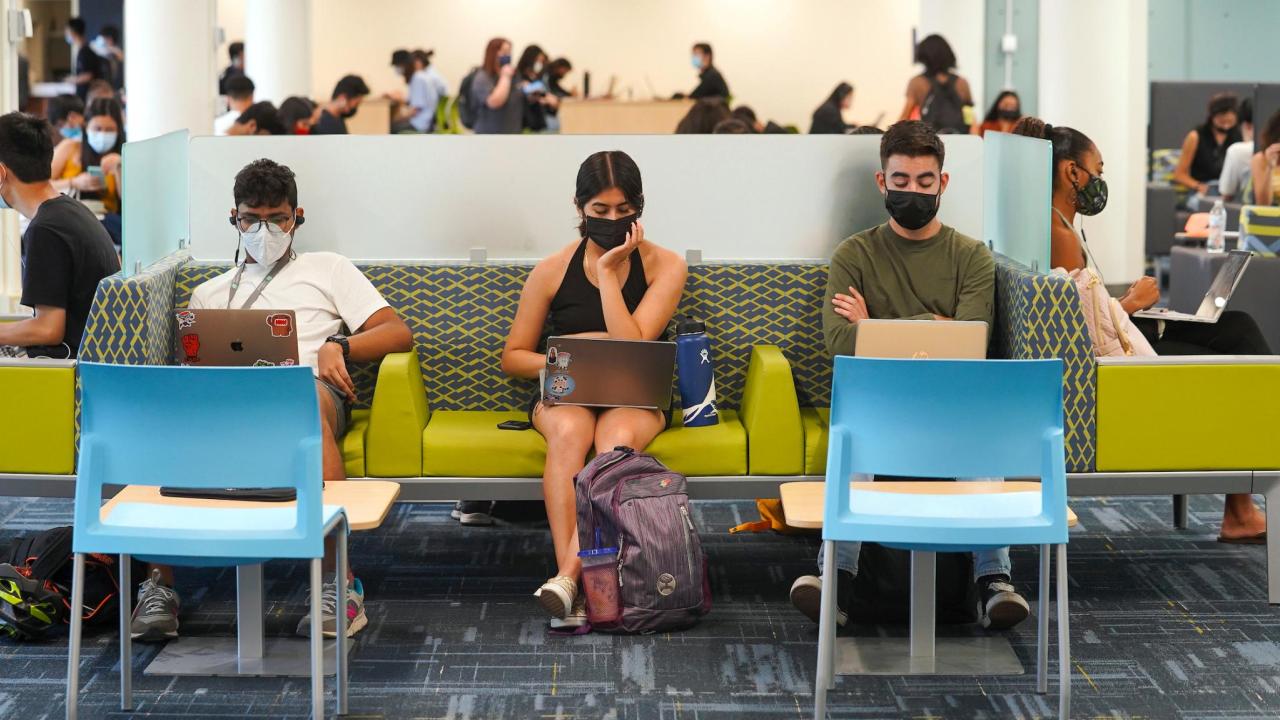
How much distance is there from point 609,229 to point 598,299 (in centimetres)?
20

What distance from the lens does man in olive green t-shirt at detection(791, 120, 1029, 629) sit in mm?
4266

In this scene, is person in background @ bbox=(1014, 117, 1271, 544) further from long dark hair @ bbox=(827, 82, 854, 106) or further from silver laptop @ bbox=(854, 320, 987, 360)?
long dark hair @ bbox=(827, 82, 854, 106)

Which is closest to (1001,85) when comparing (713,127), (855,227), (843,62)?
(843,62)

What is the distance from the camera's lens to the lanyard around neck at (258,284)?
4273mm

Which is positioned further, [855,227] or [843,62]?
[843,62]

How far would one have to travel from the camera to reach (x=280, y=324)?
3861 mm

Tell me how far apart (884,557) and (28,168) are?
2.61 metres

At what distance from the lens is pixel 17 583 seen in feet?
12.2

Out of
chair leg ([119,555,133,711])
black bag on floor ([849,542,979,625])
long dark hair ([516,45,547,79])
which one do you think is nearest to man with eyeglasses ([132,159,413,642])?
chair leg ([119,555,133,711])

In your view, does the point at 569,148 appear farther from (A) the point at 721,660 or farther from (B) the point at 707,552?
(A) the point at 721,660

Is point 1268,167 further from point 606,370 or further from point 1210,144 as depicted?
point 606,370

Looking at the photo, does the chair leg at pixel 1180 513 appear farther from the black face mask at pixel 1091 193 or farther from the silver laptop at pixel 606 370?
the silver laptop at pixel 606 370

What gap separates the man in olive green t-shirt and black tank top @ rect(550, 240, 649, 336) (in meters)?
0.53

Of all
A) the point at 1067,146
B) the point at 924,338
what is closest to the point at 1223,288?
the point at 1067,146
